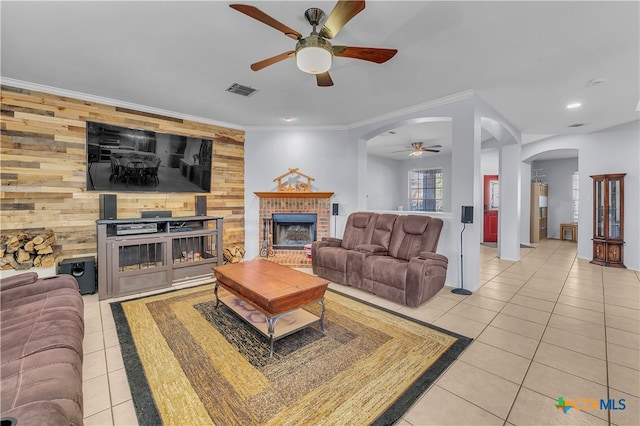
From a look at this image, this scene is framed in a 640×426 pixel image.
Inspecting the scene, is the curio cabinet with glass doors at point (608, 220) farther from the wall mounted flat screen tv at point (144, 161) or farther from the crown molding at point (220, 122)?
the wall mounted flat screen tv at point (144, 161)

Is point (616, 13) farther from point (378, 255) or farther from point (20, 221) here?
point (20, 221)

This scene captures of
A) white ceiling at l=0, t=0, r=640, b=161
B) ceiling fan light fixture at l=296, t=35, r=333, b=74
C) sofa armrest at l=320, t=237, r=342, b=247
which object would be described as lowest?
sofa armrest at l=320, t=237, r=342, b=247

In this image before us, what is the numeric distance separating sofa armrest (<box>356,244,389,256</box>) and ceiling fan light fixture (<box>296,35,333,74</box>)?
8.23ft

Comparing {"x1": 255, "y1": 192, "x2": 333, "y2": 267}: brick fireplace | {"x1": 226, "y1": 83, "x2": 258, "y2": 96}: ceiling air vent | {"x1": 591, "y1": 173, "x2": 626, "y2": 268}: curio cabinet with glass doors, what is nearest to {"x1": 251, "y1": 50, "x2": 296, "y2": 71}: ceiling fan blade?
{"x1": 226, "y1": 83, "x2": 258, "y2": 96}: ceiling air vent

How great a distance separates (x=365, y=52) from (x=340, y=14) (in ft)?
1.60

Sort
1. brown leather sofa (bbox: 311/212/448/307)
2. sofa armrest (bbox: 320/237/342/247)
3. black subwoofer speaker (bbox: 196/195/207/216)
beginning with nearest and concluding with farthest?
brown leather sofa (bbox: 311/212/448/307), sofa armrest (bbox: 320/237/342/247), black subwoofer speaker (bbox: 196/195/207/216)

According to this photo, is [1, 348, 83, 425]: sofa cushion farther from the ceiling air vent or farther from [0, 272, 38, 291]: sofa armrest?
the ceiling air vent

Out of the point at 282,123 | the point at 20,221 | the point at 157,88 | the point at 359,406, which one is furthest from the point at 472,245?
the point at 20,221

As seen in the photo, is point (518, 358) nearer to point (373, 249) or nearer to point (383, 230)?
point (373, 249)

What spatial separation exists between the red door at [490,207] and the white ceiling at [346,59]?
11.4ft

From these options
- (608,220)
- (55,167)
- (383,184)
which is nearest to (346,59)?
(55,167)

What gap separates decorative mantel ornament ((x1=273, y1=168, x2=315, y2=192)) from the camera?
207 inches

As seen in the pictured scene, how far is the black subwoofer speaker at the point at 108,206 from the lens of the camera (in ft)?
12.0

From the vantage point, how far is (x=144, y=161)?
13.6 feet
